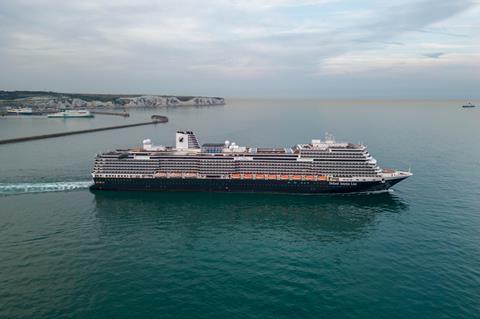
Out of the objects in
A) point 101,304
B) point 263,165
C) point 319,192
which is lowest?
point 101,304

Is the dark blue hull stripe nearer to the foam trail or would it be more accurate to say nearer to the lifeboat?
the lifeboat

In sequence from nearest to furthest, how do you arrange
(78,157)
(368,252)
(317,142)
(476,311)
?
(476,311)
(368,252)
(317,142)
(78,157)

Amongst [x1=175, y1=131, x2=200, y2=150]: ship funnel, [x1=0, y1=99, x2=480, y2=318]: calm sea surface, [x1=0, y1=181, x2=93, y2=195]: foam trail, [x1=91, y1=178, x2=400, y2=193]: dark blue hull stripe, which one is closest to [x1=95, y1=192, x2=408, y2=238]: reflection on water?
[x1=0, y1=99, x2=480, y2=318]: calm sea surface

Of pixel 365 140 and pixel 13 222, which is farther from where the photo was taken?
pixel 365 140

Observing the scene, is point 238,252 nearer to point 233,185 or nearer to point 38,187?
point 233,185

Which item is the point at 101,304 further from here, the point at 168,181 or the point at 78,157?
the point at 78,157

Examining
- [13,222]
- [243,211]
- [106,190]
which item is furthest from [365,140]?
[13,222]

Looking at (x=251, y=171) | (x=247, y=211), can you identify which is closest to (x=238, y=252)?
(x=247, y=211)
